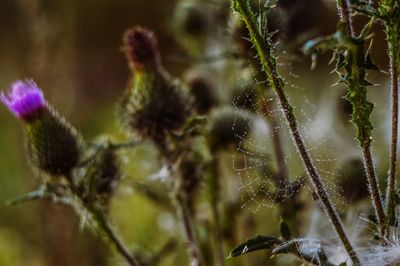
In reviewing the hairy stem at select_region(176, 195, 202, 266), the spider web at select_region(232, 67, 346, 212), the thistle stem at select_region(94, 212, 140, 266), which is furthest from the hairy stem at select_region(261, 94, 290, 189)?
the thistle stem at select_region(94, 212, 140, 266)

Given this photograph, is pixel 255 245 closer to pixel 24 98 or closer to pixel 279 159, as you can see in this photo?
pixel 279 159

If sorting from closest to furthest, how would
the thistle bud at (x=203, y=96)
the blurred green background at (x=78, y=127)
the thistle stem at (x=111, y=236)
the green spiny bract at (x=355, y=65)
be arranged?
the green spiny bract at (x=355, y=65)
the thistle stem at (x=111, y=236)
the thistle bud at (x=203, y=96)
the blurred green background at (x=78, y=127)

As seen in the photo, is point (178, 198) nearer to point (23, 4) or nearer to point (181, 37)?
point (181, 37)

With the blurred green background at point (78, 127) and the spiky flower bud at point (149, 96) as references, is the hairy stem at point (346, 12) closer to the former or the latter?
the blurred green background at point (78, 127)

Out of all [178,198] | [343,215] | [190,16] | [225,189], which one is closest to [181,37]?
[190,16]

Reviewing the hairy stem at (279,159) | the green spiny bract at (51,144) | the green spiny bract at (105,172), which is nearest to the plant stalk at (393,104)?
the hairy stem at (279,159)

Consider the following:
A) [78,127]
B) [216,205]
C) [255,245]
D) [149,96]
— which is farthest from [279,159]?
[78,127]

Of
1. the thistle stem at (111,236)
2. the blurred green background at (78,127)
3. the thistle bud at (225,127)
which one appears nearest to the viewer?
the thistle stem at (111,236)

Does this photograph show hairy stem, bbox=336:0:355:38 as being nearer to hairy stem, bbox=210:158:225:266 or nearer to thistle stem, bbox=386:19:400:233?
thistle stem, bbox=386:19:400:233
